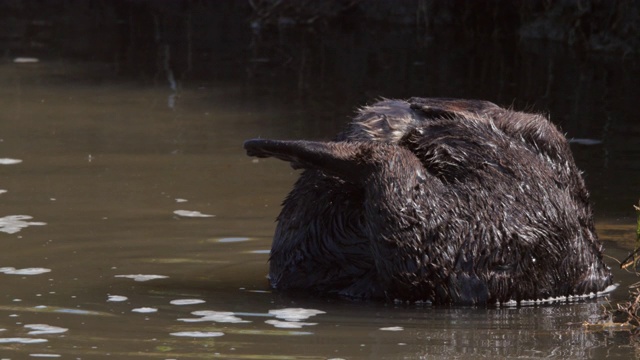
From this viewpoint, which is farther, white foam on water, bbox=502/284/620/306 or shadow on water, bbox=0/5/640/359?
white foam on water, bbox=502/284/620/306

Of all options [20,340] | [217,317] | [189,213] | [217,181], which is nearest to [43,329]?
[20,340]

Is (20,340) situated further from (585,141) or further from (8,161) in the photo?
(585,141)

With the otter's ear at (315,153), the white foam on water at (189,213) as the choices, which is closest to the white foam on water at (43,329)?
the otter's ear at (315,153)

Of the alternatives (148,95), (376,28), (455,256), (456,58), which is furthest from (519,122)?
(376,28)

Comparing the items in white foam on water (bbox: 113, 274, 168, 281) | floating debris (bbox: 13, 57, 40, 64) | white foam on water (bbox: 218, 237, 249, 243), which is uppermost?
floating debris (bbox: 13, 57, 40, 64)

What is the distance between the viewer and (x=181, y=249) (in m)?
6.18

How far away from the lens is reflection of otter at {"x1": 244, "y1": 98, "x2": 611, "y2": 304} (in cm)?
516

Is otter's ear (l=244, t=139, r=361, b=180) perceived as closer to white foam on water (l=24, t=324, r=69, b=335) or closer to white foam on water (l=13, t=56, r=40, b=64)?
white foam on water (l=24, t=324, r=69, b=335)

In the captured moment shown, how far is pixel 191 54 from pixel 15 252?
720 centimetres

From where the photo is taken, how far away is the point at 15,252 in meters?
5.93

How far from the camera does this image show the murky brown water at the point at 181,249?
180 inches

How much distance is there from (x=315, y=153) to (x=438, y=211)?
1.70 feet

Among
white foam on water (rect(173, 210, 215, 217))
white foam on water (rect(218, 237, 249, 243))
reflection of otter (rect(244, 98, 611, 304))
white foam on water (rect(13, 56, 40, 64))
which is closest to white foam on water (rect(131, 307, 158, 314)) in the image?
reflection of otter (rect(244, 98, 611, 304))

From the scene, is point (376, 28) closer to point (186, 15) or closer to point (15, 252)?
point (186, 15)
